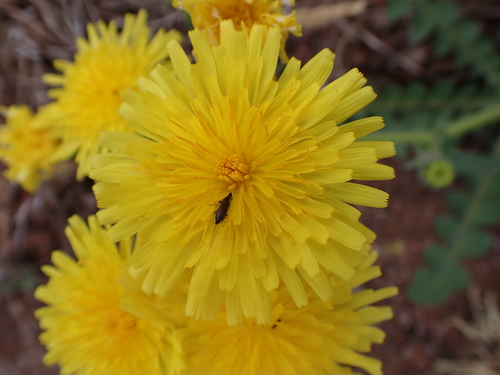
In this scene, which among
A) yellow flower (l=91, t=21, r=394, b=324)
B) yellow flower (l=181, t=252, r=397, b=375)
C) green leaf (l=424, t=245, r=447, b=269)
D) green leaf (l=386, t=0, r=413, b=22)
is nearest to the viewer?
yellow flower (l=91, t=21, r=394, b=324)

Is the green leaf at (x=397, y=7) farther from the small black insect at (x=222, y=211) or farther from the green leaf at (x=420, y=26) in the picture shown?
the small black insect at (x=222, y=211)

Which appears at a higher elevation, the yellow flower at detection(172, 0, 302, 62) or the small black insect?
the yellow flower at detection(172, 0, 302, 62)

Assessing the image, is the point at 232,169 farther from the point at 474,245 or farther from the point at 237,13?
the point at 474,245

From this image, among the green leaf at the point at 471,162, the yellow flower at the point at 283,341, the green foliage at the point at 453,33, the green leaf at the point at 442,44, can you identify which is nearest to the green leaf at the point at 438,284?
the green leaf at the point at 471,162

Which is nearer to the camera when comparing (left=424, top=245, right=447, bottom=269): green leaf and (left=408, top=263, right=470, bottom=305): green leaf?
(left=408, top=263, right=470, bottom=305): green leaf

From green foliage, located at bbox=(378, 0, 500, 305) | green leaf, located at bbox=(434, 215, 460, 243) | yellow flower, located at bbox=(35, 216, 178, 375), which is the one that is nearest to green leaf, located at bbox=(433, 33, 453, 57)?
green foliage, located at bbox=(378, 0, 500, 305)

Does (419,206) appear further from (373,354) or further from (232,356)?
(232,356)

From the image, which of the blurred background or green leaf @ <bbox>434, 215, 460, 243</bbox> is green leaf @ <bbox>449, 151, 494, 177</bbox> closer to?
the blurred background
